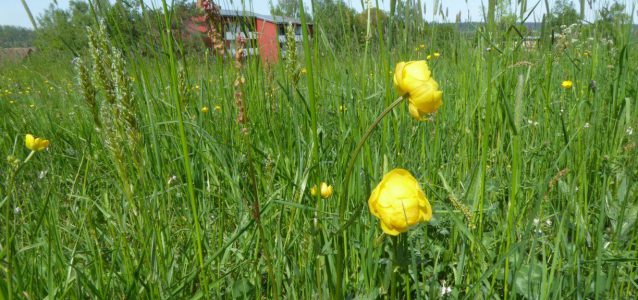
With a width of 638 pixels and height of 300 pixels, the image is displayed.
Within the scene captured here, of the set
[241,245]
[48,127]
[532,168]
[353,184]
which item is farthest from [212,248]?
[48,127]

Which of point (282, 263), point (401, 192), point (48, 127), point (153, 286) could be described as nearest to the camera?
point (401, 192)

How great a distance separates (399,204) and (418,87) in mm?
172

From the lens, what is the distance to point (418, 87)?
60 centimetres

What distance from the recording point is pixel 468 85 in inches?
71.7

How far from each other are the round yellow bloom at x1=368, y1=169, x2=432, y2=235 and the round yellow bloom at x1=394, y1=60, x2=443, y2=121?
105mm

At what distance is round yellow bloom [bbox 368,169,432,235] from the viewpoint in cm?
52

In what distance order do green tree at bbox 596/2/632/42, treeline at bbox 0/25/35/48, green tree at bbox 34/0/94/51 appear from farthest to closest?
treeline at bbox 0/25/35/48, green tree at bbox 596/2/632/42, green tree at bbox 34/0/94/51

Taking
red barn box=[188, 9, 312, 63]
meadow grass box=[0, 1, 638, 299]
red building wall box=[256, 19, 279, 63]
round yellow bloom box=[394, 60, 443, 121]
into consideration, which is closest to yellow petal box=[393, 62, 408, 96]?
round yellow bloom box=[394, 60, 443, 121]

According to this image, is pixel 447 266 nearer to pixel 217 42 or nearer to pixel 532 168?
pixel 532 168

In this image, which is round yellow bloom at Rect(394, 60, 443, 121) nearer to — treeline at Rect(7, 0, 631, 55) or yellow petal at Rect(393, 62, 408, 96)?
yellow petal at Rect(393, 62, 408, 96)

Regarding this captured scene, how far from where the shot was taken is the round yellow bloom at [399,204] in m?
0.52

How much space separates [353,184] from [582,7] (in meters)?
0.71

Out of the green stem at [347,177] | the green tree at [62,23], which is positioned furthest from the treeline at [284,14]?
the green stem at [347,177]

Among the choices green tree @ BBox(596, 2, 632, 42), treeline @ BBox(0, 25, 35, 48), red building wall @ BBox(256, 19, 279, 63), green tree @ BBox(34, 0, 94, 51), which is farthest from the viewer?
treeline @ BBox(0, 25, 35, 48)
